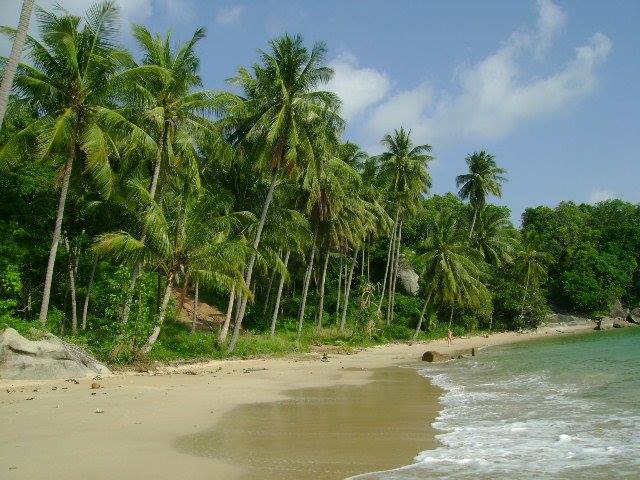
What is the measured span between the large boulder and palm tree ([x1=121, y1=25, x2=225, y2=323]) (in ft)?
17.5

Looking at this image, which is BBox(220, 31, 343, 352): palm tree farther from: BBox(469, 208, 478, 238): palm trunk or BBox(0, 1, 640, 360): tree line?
BBox(469, 208, 478, 238): palm trunk

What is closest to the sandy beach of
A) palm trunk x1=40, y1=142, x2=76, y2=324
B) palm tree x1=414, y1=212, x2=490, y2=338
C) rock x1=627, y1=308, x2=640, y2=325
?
palm trunk x1=40, y1=142, x2=76, y2=324

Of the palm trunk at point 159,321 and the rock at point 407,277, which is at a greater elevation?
the rock at point 407,277

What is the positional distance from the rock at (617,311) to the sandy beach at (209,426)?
175ft

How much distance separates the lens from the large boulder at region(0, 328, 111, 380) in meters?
13.4

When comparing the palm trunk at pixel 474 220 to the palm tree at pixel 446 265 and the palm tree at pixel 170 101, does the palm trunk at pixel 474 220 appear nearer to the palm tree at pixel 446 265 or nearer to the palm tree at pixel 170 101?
the palm tree at pixel 446 265

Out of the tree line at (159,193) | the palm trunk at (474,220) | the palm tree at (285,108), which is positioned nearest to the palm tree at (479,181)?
the palm trunk at (474,220)

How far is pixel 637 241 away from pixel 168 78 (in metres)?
58.9

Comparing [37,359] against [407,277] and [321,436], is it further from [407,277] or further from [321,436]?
[407,277]

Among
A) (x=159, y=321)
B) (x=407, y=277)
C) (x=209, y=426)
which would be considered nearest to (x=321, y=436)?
(x=209, y=426)

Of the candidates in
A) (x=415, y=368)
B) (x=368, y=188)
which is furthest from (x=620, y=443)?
(x=368, y=188)

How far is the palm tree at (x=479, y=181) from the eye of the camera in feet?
178

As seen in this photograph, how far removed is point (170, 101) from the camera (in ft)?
66.9

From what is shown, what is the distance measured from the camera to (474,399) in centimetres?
1298
